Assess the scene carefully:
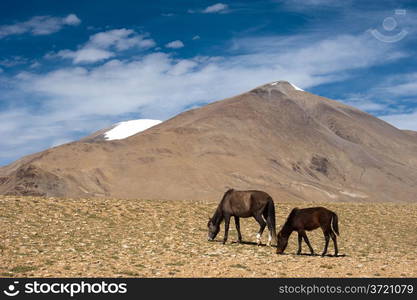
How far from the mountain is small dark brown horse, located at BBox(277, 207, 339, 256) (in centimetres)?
8587

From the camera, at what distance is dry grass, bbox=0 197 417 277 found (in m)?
13.6

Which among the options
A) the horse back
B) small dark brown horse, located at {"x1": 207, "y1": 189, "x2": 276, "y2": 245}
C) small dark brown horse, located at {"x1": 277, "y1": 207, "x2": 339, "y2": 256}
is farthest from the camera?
the horse back

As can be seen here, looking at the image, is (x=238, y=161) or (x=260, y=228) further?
(x=238, y=161)

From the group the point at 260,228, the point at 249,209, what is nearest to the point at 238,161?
the point at 249,209

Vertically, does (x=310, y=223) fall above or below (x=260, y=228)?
above

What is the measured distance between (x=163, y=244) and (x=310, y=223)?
5.64 meters

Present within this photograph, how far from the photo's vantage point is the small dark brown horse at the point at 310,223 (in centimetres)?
1720

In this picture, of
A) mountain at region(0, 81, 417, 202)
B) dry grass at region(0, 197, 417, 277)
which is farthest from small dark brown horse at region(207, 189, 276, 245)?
mountain at region(0, 81, 417, 202)

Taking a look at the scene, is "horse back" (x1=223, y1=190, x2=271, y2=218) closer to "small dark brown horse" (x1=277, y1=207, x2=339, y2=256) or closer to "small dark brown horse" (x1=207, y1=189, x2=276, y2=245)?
"small dark brown horse" (x1=207, y1=189, x2=276, y2=245)

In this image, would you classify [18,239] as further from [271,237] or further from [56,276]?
[271,237]

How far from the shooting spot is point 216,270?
44.3 ft

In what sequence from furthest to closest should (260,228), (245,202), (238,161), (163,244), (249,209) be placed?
(238,161), (245,202), (249,209), (260,228), (163,244)

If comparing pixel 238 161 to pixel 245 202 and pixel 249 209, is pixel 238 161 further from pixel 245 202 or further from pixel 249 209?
pixel 249 209

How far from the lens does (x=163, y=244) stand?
61.6 feet
